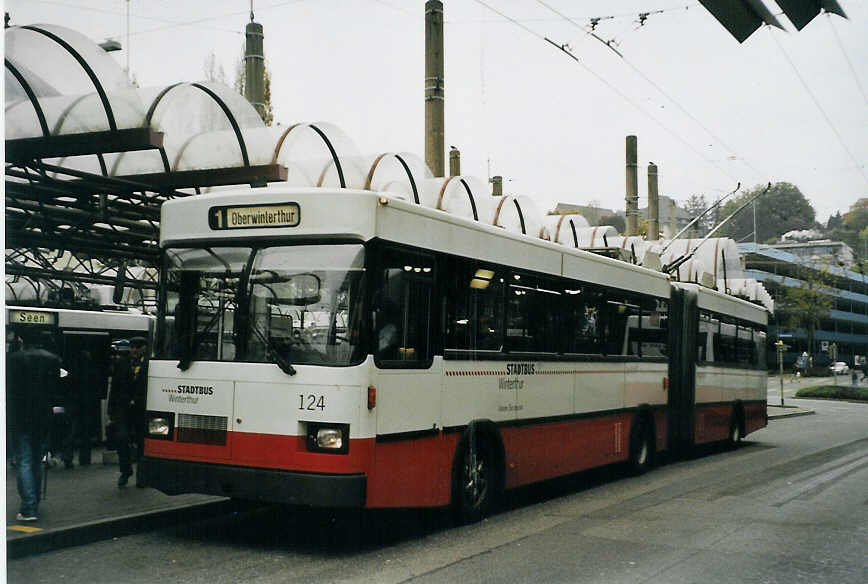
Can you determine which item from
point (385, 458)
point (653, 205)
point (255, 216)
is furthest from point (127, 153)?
point (653, 205)

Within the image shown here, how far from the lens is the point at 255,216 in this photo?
8.86 meters

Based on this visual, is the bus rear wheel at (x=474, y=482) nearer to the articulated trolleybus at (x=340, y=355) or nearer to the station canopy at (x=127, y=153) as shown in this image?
the articulated trolleybus at (x=340, y=355)

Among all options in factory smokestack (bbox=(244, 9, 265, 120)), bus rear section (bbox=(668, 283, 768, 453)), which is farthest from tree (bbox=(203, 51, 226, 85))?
bus rear section (bbox=(668, 283, 768, 453))

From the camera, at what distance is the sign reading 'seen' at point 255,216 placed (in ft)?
28.5

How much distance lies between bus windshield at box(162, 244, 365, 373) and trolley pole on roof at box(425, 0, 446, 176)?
1014 centimetres

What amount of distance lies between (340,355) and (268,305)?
0.80 metres

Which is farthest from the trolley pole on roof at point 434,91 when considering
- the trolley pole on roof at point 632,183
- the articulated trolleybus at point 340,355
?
the trolley pole on roof at point 632,183

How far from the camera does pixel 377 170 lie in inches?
531

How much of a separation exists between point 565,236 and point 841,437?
898cm

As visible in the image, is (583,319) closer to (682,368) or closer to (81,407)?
(682,368)

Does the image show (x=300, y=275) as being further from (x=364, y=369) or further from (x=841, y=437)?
(x=841, y=437)

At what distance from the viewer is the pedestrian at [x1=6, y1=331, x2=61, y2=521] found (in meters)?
9.05

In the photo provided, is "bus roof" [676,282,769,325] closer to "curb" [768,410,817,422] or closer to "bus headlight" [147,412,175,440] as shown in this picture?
"bus headlight" [147,412,175,440]

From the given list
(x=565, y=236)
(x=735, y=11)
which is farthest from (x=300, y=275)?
(x=565, y=236)
